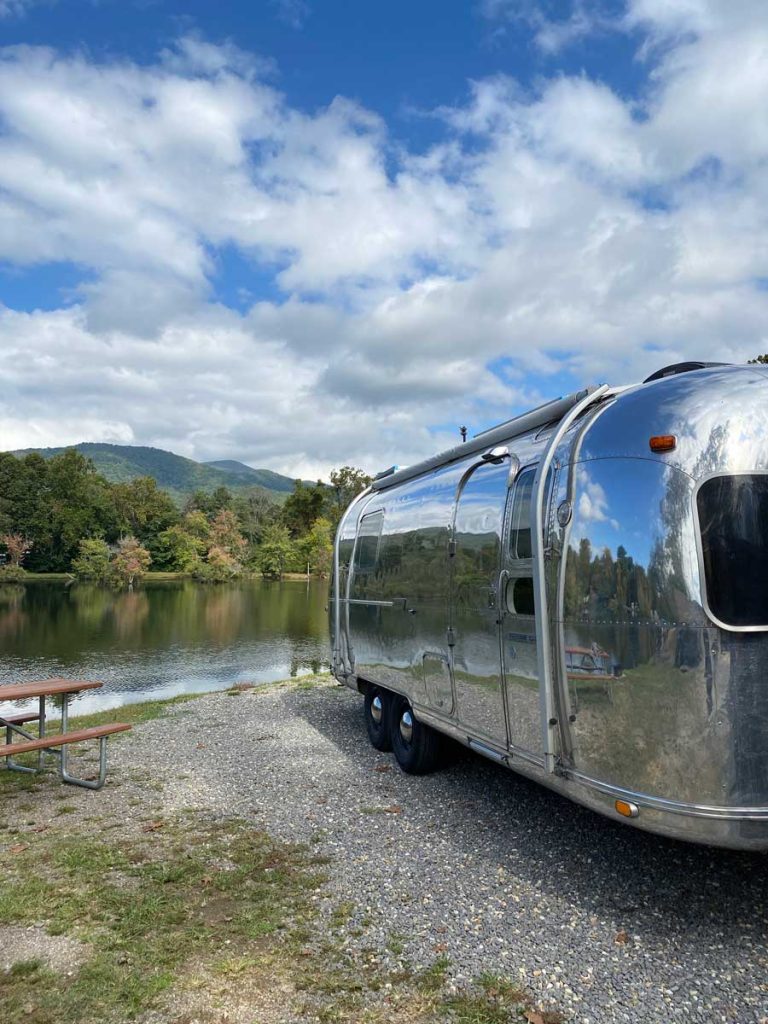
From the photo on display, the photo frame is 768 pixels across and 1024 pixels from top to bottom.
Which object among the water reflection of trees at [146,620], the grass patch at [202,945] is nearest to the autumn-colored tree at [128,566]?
the water reflection of trees at [146,620]

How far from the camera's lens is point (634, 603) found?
4.08 meters

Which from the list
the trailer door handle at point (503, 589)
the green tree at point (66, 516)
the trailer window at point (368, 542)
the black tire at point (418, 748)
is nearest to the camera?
the trailer door handle at point (503, 589)

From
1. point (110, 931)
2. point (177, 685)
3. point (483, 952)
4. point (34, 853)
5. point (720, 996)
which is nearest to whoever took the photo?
point (720, 996)

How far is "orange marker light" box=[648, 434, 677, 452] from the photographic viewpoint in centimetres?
412

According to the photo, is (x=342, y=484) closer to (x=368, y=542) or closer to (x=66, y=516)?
(x=66, y=516)

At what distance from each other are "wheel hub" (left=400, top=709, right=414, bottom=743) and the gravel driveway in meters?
0.41

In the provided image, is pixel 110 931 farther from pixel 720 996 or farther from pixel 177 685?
pixel 177 685

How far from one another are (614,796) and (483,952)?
1177mm

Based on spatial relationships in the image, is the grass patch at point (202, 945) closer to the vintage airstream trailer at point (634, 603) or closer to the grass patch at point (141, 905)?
the grass patch at point (141, 905)

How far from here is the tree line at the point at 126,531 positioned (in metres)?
79.3

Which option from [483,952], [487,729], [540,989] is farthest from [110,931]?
[487,729]

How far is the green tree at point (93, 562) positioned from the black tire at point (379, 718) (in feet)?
240

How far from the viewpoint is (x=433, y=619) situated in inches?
→ 266

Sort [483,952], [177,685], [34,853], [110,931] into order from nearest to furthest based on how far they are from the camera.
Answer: [483,952] → [110,931] → [34,853] → [177,685]
